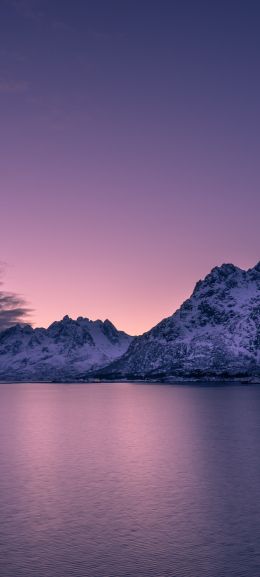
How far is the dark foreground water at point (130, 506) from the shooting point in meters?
34.5

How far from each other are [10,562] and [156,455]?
1835 inches

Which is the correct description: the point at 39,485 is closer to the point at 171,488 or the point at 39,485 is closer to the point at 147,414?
the point at 171,488

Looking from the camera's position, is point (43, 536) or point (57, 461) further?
point (57, 461)

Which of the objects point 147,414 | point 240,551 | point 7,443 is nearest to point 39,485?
point 240,551

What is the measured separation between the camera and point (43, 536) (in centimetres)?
4047

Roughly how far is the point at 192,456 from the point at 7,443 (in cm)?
3150

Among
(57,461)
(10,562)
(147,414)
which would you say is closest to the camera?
(10,562)

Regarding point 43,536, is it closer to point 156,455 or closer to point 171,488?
point 171,488

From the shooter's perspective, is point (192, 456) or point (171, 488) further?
point (192, 456)

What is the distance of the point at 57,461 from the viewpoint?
7481 centimetres

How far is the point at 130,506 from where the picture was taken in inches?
1944

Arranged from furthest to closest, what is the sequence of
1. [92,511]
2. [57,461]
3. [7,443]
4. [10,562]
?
1. [7,443]
2. [57,461]
3. [92,511]
4. [10,562]

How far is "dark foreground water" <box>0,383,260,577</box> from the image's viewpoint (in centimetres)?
3453

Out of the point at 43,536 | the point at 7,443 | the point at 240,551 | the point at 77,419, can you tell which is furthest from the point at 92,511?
the point at 77,419
